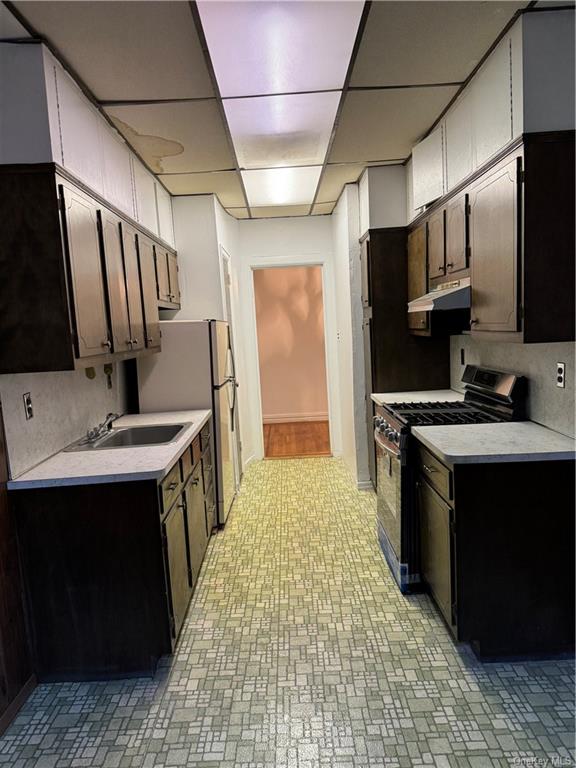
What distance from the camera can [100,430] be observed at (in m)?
2.78

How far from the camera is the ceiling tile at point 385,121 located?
97.7 inches

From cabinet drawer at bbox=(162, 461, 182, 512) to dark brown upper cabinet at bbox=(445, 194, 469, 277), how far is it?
1825mm

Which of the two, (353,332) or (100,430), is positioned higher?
(353,332)

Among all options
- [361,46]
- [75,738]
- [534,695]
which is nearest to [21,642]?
[75,738]

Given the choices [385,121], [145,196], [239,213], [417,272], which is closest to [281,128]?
[385,121]

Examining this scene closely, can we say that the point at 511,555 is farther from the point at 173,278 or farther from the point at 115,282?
the point at 173,278

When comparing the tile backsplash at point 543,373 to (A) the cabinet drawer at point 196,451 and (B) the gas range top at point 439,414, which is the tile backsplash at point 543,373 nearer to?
(B) the gas range top at point 439,414

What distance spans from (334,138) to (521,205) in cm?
150

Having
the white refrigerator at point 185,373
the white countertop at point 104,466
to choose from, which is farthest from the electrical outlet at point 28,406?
the white refrigerator at point 185,373

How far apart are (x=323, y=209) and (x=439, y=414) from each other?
2920 mm

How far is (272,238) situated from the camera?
16.9 ft

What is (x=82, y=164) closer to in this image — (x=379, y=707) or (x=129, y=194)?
(x=129, y=194)

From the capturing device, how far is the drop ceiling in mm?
1767

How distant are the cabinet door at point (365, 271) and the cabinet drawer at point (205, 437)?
1544 mm
